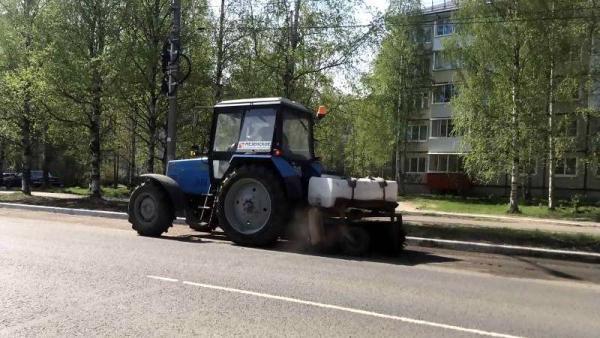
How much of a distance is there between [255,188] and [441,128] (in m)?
40.5

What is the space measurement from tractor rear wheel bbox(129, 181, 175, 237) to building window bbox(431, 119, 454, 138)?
130 feet

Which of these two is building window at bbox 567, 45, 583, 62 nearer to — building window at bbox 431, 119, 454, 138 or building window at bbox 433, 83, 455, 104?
building window at bbox 431, 119, 454, 138

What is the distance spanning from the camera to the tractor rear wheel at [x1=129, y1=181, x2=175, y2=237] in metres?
12.6

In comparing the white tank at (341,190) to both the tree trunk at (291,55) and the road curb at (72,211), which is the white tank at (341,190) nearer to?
the road curb at (72,211)

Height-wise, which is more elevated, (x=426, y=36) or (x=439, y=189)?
(x=426, y=36)

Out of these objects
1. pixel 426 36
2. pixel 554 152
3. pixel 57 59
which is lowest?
pixel 554 152

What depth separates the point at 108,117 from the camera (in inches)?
949

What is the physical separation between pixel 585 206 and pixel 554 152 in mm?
6474

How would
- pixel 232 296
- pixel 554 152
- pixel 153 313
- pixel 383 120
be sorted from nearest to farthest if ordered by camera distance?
pixel 153 313 → pixel 232 296 → pixel 554 152 → pixel 383 120

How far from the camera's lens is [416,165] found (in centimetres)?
5378

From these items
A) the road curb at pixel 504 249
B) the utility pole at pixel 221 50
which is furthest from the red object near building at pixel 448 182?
the road curb at pixel 504 249

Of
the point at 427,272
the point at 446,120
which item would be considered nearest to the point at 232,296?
the point at 427,272

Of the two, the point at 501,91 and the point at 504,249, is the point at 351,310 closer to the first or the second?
the point at 504,249

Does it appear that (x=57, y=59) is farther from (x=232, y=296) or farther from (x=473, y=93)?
(x=473, y=93)
